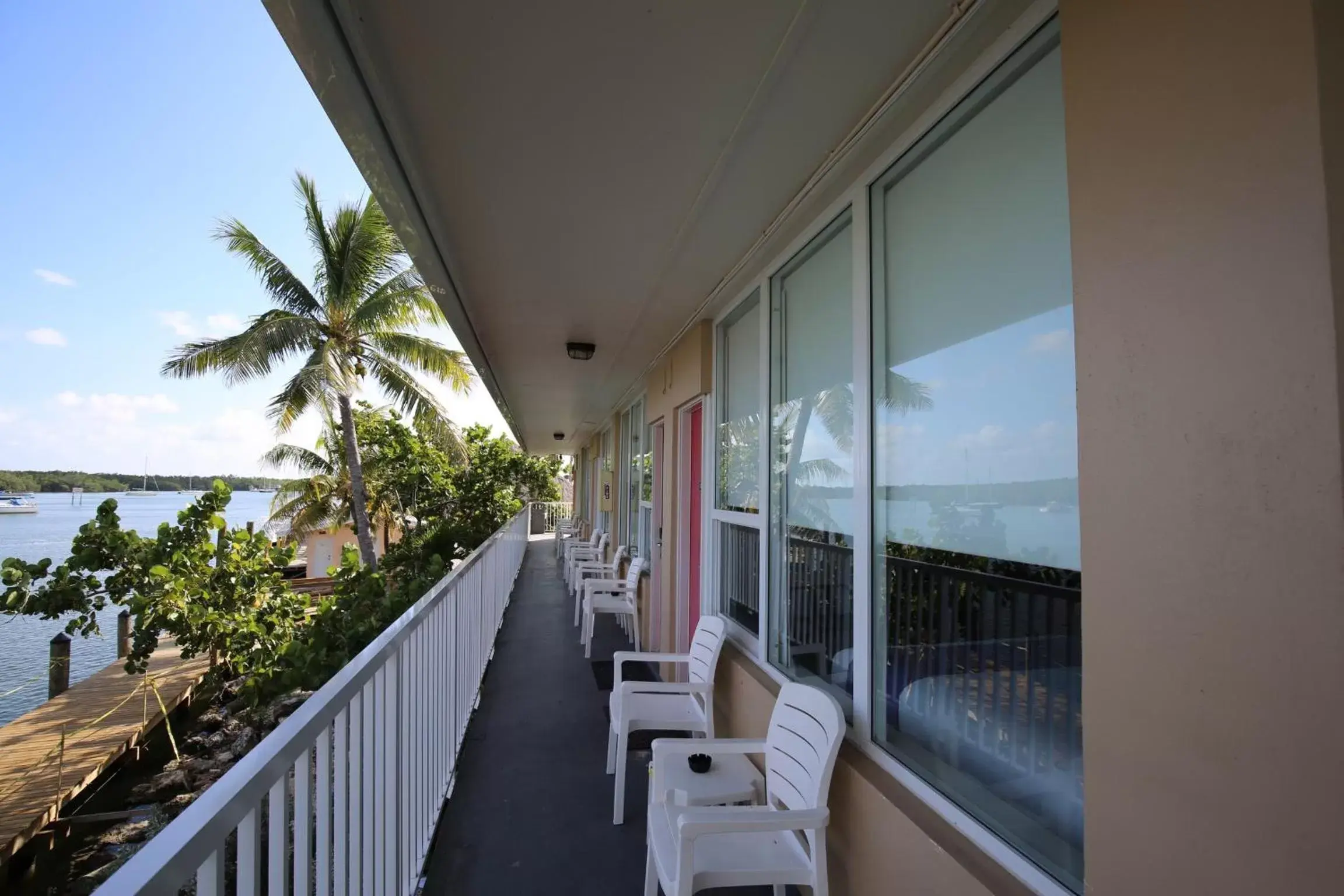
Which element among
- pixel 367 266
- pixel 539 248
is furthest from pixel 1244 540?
pixel 367 266

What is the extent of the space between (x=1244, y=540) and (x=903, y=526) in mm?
910

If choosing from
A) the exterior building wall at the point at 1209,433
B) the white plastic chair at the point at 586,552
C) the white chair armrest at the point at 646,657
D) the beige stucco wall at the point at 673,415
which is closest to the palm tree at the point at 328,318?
the white plastic chair at the point at 586,552

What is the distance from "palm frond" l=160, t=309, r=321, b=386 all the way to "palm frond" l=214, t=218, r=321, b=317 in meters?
0.39

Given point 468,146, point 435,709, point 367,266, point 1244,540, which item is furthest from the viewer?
point 367,266

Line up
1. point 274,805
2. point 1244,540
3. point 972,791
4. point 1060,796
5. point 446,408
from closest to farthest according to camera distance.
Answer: point 1244,540
point 274,805
point 1060,796
point 972,791
point 446,408

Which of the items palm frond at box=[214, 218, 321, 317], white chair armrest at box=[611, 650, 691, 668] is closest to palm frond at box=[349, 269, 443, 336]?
palm frond at box=[214, 218, 321, 317]

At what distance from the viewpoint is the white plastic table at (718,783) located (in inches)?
82.3

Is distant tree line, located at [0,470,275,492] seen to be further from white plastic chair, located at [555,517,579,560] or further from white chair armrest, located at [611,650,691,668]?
white chair armrest, located at [611,650,691,668]

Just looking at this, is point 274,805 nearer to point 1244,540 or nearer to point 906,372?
point 1244,540

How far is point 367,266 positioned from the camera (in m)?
10.4

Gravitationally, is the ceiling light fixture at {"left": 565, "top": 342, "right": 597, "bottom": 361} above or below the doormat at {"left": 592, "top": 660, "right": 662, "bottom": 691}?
above

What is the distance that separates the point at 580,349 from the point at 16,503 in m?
14.6

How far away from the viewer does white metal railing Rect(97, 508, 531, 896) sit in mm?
826

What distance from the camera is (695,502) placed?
4.36 meters
